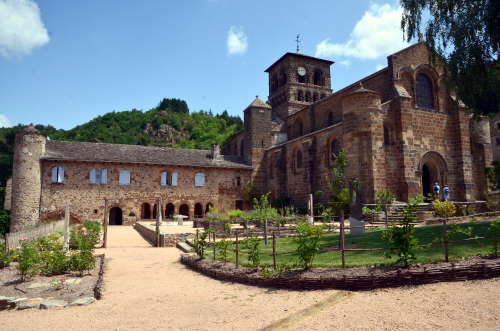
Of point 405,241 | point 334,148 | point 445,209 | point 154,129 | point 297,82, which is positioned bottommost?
point 405,241

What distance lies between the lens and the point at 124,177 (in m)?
29.2

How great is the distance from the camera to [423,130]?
76.3 feet

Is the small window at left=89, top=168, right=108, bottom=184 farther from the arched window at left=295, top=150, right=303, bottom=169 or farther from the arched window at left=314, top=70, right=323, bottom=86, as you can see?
the arched window at left=314, top=70, right=323, bottom=86

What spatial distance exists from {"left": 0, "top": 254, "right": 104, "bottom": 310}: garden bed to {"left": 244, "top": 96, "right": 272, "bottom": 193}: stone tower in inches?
989

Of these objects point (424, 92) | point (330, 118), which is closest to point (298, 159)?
point (330, 118)

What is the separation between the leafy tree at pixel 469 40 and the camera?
14680 mm

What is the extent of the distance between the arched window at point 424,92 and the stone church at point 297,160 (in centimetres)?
7

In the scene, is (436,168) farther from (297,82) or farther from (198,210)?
(297,82)

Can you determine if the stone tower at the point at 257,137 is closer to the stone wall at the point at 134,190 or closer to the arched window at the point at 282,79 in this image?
the stone wall at the point at 134,190

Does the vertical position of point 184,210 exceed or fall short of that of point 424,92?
it falls short

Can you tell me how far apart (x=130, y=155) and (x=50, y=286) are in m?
23.5

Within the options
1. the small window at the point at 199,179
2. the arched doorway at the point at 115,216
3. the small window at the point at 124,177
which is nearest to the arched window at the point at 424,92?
the small window at the point at 199,179

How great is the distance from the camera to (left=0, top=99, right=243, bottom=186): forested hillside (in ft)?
221

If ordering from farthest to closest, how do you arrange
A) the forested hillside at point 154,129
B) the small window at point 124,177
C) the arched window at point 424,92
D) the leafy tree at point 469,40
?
the forested hillside at point 154,129 → the small window at point 124,177 → the arched window at point 424,92 → the leafy tree at point 469,40
